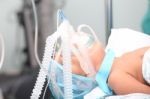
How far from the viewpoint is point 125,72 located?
1.02 m

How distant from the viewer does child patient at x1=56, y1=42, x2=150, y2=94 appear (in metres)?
0.98

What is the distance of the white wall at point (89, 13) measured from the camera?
5.90ft

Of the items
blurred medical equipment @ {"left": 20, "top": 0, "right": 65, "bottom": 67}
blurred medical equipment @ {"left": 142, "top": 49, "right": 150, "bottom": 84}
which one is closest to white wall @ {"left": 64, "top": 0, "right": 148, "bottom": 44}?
blurred medical equipment @ {"left": 20, "top": 0, "right": 65, "bottom": 67}

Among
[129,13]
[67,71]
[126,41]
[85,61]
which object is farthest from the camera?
[129,13]

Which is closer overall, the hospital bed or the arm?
the arm

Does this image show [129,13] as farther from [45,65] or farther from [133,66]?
[45,65]

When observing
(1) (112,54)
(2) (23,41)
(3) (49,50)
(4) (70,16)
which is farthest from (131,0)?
(3) (49,50)

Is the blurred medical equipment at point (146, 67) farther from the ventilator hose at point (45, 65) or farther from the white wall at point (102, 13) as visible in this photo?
the white wall at point (102, 13)

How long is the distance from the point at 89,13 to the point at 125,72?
0.89 meters

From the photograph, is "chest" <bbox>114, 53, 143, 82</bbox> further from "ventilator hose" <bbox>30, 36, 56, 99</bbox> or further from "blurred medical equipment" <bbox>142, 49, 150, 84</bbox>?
"ventilator hose" <bbox>30, 36, 56, 99</bbox>

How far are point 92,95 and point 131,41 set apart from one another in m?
0.39

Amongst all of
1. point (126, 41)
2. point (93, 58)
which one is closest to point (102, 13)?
point (126, 41)

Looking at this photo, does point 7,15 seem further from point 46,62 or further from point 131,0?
point 46,62

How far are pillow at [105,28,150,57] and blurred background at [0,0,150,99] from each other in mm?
346
